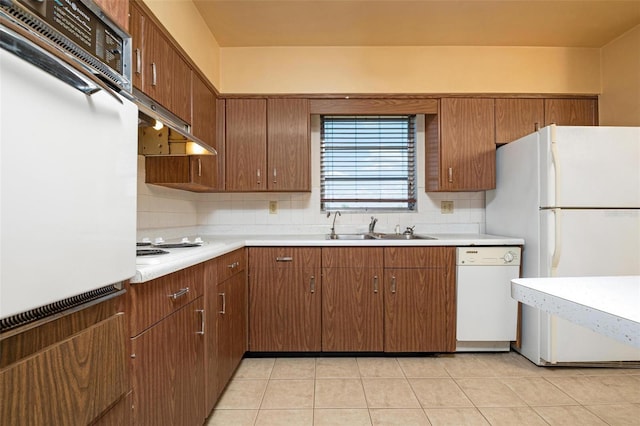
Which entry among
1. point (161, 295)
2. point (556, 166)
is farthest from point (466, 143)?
point (161, 295)

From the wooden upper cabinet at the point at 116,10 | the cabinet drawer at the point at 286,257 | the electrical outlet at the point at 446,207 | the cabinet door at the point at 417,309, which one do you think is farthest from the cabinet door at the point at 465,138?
the wooden upper cabinet at the point at 116,10

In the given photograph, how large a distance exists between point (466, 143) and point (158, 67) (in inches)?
92.2

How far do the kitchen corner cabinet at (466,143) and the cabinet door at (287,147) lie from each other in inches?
45.2

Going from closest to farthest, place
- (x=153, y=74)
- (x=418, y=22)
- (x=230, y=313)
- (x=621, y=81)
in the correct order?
(x=153, y=74), (x=230, y=313), (x=418, y=22), (x=621, y=81)

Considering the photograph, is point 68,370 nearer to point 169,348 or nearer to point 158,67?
point 169,348

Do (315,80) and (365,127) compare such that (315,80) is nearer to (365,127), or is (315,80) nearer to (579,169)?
(365,127)

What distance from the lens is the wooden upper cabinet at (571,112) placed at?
282 cm

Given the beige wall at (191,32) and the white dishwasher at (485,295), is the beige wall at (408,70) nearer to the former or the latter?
the beige wall at (191,32)

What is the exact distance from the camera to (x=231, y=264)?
6.96ft

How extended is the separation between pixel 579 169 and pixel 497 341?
137 centimetres

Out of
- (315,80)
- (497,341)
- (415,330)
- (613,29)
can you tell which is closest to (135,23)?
(315,80)

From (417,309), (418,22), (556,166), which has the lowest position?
(417,309)

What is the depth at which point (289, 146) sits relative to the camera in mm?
2789

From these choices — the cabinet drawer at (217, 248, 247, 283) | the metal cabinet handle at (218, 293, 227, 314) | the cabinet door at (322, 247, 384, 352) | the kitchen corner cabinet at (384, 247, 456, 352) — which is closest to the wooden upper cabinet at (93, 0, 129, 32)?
the cabinet drawer at (217, 248, 247, 283)
